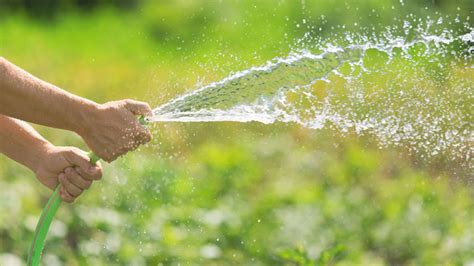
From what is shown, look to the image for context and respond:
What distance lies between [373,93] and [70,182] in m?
2.21

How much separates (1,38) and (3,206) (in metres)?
2.58

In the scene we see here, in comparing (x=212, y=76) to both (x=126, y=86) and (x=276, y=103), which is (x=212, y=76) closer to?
(x=126, y=86)

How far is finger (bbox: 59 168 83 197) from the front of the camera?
2.29m

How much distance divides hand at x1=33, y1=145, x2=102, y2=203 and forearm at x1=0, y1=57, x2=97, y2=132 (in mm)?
107

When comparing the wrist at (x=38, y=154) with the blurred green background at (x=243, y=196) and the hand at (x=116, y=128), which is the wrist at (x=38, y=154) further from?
the blurred green background at (x=243, y=196)

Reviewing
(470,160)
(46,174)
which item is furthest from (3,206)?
(470,160)

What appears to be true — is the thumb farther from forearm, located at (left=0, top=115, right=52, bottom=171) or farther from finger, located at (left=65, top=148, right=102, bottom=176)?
forearm, located at (left=0, top=115, right=52, bottom=171)

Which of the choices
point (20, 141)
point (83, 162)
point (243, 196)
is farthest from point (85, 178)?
point (243, 196)

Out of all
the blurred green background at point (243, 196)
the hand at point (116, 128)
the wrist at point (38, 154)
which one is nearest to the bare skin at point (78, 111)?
the hand at point (116, 128)

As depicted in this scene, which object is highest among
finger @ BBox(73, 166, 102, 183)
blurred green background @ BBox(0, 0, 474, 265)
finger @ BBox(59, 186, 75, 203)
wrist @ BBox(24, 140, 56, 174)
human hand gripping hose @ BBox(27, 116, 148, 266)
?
blurred green background @ BBox(0, 0, 474, 265)

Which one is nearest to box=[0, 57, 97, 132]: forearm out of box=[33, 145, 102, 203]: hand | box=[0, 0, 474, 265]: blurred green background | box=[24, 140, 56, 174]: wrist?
box=[33, 145, 102, 203]: hand

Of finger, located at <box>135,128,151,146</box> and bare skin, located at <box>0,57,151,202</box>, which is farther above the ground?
bare skin, located at <box>0,57,151,202</box>

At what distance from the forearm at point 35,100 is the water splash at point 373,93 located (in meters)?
0.23

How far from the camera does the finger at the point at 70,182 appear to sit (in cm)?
229
